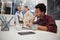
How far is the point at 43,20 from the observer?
5.04 ft

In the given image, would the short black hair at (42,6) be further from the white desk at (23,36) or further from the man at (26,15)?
the white desk at (23,36)

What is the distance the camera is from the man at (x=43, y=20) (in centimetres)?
147

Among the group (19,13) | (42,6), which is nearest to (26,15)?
(19,13)

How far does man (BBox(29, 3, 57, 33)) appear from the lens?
1473 millimetres

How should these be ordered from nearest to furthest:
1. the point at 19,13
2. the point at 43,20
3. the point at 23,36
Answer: the point at 23,36
the point at 19,13
the point at 43,20

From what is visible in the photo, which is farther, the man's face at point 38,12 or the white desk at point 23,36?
the man's face at point 38,12

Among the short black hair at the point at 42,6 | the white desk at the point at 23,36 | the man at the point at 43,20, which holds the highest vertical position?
the short black hair at the point at 42,6

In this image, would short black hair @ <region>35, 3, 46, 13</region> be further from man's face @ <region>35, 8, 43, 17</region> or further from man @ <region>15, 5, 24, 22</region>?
man @ <region>15, 5, 24, 22</region>

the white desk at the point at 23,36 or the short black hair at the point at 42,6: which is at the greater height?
the short black hair at the point at 42,6

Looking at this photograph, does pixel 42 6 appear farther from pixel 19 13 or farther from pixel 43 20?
pixel 19 13

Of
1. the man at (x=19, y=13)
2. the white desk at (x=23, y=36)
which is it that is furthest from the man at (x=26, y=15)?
the white desk at (x=23, y=36)

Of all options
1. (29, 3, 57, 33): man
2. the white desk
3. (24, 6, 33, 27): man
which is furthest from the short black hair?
the white desk

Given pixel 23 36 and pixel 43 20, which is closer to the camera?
pixel 23 36

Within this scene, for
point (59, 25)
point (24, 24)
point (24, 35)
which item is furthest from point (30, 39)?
point (59, 25)
